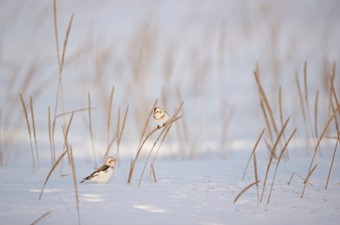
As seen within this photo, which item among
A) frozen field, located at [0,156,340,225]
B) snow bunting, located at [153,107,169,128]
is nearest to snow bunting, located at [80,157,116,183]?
frozen field, located at [0,156,340,225]

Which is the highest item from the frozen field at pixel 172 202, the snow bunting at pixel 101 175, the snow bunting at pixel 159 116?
the snow bunting at pixel 159 116

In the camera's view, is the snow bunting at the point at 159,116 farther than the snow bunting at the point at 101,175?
Yes

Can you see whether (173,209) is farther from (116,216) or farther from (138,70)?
(138,70)

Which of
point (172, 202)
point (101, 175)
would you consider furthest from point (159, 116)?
point (172, 202)

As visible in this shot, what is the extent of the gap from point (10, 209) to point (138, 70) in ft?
7.77

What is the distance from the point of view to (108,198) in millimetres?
2053

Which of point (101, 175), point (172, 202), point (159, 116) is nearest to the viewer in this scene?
point (172, 202)

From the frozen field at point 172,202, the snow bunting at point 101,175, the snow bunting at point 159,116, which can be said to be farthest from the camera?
the snow bunting at point 159,116

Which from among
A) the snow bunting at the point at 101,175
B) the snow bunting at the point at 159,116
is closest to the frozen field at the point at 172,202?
the snow bunting at the point at 101,175

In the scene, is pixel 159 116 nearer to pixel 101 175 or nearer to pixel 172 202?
pixel 101 175

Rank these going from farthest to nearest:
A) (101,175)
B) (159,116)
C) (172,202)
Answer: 1. (159,116)
2. (101,175)
3. (172,202)

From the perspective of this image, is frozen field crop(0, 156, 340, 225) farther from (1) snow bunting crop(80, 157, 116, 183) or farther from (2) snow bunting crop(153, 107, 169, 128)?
(2) snow bunting crop(153, 107, 169, 128)

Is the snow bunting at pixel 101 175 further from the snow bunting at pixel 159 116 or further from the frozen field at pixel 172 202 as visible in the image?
the snow bunting at pixel 159 116

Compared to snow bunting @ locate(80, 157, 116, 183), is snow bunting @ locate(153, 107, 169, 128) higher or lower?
higher
